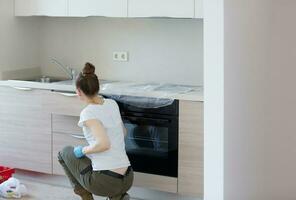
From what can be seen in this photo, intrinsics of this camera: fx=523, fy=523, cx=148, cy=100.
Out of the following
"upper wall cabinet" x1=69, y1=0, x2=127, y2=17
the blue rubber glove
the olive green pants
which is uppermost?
"upper wall cabinet" x1=69, y1=0, x2=127, y2=17

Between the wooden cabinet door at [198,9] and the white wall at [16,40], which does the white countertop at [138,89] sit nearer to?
the white wall at [16,40]

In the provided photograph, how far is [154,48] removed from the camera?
3936 millimetres

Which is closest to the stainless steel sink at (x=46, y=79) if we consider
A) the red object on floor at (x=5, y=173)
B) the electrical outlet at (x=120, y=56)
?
the electrical outlet at (x=120, y=56)

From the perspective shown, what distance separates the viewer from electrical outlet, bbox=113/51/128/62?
406cm

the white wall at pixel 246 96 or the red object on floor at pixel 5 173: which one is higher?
the white wall at pixel 246 96

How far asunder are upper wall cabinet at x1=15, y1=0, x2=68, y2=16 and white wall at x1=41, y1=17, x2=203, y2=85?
316 millimetres

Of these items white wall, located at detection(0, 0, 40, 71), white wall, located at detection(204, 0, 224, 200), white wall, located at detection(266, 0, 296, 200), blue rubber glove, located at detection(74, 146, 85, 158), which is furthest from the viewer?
white wall, located at detection(0, 0, 40, 71)

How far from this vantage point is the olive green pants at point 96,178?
9.86ft

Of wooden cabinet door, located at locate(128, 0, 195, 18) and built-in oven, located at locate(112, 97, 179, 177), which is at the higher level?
wooden cabinet door, located at locate(128, 0, 195, 18)

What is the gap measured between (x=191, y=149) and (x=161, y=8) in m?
0.96

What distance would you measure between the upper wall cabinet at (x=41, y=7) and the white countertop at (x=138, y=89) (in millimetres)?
549

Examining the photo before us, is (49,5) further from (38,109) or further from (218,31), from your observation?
(218,31)

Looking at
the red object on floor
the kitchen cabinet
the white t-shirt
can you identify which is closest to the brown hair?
the white t-shirt

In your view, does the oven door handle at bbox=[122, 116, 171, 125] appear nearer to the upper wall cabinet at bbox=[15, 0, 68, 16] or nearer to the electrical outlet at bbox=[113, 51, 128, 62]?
the electrical outlet at bbox=[113, 51, 128, 62]
